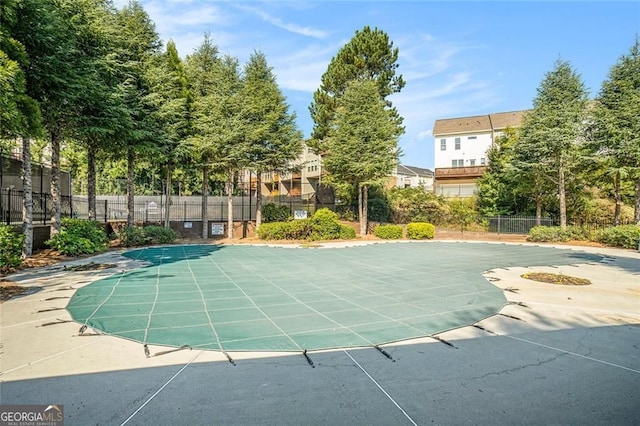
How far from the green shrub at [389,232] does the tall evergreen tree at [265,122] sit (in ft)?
23.6

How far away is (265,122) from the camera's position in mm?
19656

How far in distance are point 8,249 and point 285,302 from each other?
7.60 meters

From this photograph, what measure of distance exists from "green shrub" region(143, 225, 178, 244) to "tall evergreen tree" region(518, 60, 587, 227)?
814 inches

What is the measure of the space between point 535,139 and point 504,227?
615cm

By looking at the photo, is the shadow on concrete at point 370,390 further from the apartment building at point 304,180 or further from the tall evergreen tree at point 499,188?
the apartment building at point 304,180

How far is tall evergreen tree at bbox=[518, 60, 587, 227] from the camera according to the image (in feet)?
63.8

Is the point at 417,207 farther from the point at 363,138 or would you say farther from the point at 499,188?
the point at 363,138

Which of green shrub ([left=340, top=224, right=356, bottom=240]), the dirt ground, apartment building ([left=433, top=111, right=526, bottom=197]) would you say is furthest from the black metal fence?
apartment building ([left=433, top=111, right=526, bottom=197])

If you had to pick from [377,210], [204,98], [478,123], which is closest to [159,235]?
[204,98]

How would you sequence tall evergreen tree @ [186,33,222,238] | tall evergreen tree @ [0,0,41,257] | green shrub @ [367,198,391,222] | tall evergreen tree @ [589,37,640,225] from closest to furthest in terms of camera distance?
tall evergreen tree @ [0,0,41,257] → tall evergreen tree @ [589,37,640,225] → tall evergreen tree @ [186,33,222,238] → green shrub @ [367,198,391,222]

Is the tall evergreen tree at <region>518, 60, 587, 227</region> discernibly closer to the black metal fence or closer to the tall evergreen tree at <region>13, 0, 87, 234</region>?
the black metal fence

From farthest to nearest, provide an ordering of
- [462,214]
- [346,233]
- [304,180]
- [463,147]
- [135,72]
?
1. [304,180]
2. [463,147]
3. [462,214]
4. [346,233]
5. [135,72]

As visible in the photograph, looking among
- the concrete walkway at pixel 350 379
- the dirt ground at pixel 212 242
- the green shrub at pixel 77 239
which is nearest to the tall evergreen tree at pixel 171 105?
the dirt ground at pixel 212 242

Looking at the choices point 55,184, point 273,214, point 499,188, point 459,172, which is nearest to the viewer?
point 55,184
